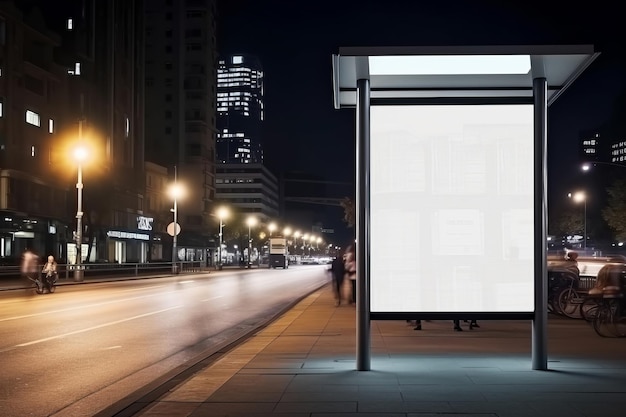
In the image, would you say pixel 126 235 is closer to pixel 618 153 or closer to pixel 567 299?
pixel 618 153

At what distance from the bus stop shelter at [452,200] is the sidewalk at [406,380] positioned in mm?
Result: 766

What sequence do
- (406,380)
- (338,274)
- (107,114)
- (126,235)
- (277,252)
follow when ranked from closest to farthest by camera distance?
(406,380) < (338,274) < (126,235) < (107,114) < (277,252)

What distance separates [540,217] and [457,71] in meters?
2.07

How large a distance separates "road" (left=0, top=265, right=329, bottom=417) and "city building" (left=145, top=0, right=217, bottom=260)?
93.9 m

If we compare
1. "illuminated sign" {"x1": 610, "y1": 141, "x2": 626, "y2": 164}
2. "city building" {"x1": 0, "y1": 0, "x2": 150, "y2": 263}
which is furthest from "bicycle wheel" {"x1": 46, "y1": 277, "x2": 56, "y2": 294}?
"illuminated sign" {"x1": 610, "y1": 141, "x2": 626, "y2": 164}

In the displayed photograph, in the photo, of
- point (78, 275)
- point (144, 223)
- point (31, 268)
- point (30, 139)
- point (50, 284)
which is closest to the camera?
point (31, 268)

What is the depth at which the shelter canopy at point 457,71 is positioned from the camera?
8.84m

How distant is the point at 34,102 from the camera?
196 ft

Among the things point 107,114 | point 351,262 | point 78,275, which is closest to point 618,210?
point 351,262

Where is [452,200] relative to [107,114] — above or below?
below

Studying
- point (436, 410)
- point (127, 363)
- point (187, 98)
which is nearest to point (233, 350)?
point (127, 363)

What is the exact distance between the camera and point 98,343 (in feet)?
48.8

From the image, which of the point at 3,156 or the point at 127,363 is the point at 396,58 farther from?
the point at 3,156

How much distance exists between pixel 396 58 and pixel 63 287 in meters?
35.7
